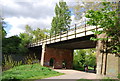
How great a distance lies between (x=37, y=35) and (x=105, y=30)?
3339 centimetres

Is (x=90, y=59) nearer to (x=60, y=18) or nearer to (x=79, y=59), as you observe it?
(x=79, y=59)

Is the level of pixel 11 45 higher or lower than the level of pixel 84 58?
higher

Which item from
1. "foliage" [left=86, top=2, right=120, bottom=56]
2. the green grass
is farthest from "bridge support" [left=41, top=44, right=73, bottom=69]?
"foliage" [left=86, top=2, right=120, bottom=56]

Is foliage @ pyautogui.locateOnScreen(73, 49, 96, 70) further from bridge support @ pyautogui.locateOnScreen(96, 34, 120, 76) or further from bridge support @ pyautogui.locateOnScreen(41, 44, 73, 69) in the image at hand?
bridge support @ pyautogui.locateOnScreen(96, 34, 120, 76)

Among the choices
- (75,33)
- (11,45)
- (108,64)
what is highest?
(75,33)

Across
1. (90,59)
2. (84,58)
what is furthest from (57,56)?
(84,58)

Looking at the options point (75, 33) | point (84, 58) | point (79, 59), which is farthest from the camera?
point (79, 59)

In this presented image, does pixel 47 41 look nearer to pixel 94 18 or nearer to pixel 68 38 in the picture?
pixel 68 38

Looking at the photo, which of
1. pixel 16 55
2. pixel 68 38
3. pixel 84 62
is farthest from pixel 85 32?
pixel 16 55

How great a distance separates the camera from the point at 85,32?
13648mm

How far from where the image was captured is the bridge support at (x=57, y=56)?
72.2 feet

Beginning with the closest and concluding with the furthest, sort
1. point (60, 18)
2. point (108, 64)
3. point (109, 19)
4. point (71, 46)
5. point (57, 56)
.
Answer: point (109, 19) → point (108, 64) → point (71, 46) → point (57, 56) → point (60, 18)

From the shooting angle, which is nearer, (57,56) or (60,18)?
(57,56)

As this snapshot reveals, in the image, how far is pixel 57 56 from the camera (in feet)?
78.7
